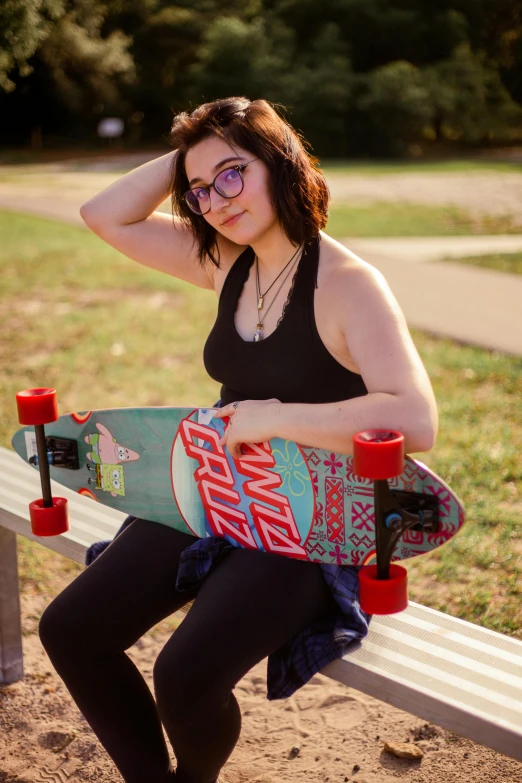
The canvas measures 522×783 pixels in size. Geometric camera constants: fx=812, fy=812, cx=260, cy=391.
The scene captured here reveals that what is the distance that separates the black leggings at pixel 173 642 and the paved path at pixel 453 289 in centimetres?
381

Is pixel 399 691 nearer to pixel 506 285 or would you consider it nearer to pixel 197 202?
pixel 197 202

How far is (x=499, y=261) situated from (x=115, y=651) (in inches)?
277

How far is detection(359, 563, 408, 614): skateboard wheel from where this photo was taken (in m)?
1.53

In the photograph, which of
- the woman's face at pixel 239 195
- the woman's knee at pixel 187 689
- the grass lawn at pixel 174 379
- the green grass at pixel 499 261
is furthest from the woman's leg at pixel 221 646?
the green grass at pixel 499 261

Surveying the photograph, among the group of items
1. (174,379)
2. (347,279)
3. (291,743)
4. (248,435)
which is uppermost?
(347,279)

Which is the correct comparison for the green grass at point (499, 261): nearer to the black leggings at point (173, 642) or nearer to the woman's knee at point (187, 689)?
the black leggings at point (173, 642)

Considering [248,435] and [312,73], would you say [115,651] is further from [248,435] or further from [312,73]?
[312,73]

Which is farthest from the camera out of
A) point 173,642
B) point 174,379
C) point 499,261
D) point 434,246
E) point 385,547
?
point 434,246

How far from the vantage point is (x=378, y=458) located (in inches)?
55.7

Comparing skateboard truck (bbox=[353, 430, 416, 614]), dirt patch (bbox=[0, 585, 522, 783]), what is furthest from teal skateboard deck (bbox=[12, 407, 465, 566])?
dirt patch (bbox=[0, 585, 522, 783])

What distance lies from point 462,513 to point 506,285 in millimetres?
5604

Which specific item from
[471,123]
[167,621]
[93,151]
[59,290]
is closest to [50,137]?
[93,151]

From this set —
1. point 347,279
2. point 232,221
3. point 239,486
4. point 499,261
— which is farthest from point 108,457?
point 499,261

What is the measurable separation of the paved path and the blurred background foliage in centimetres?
1892
